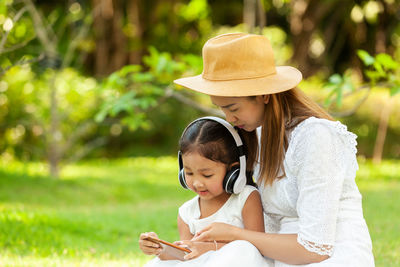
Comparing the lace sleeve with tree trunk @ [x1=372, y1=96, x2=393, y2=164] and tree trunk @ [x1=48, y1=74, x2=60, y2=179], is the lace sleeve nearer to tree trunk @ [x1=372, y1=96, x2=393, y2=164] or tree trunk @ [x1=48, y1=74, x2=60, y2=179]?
tree trunk @ [x1=48, y1=74, x2=60, y2=179]

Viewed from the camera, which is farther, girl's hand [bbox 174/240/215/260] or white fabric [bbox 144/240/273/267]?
girl's hand [bbox 174/240/215/260]

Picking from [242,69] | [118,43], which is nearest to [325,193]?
[242,69]

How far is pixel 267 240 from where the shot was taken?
265cm

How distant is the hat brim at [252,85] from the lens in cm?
262

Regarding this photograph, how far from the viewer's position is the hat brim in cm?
262

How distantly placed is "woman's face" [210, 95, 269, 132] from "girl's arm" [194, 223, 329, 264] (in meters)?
0.49

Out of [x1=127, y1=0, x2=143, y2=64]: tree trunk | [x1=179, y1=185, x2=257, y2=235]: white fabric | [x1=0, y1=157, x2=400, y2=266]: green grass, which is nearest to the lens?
[x1=179, y1=185, x2=257, y2=235]: white fabric

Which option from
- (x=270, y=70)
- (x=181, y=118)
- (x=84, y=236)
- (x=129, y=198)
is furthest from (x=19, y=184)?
(x=270, y=70)

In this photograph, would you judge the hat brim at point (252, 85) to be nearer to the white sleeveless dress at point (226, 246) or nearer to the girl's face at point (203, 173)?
the girl's face at point (203, 173)

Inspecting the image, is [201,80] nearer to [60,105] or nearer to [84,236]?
[84,236]

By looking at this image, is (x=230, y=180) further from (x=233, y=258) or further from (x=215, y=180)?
Result: (x=233, y=258)

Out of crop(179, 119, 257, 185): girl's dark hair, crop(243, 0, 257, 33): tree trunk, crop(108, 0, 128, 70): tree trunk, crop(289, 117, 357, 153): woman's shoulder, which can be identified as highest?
crop(243, 0, 257, 33): tree trunk

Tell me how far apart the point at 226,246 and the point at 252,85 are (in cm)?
73

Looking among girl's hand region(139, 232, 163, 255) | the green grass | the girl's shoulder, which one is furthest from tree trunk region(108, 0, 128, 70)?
girl's hand region(139, 232, 163, 255)
